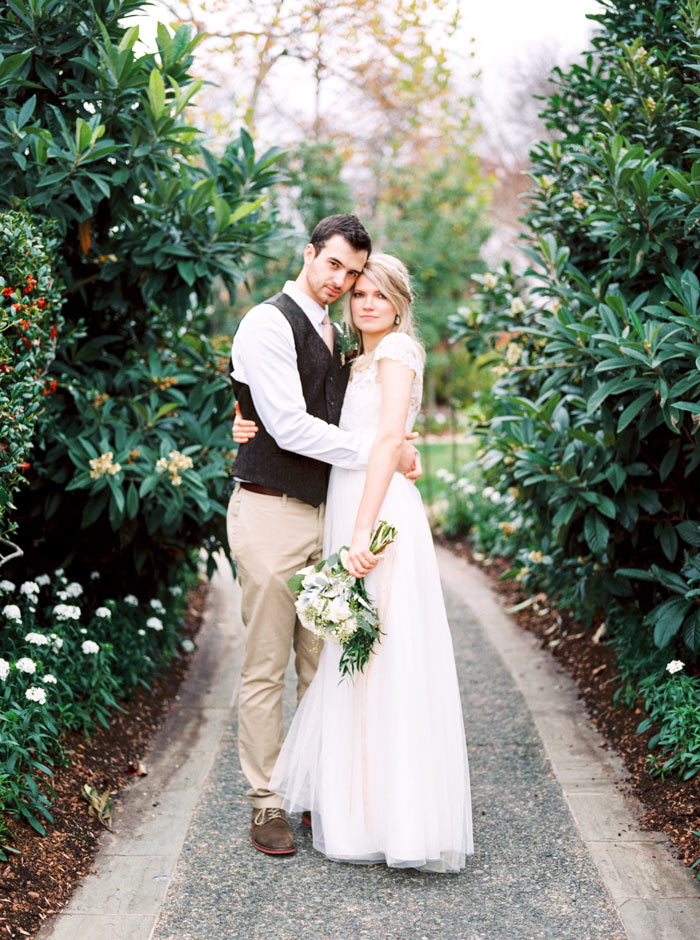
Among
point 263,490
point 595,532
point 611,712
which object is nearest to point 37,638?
point 263,490

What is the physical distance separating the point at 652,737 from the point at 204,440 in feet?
7.81

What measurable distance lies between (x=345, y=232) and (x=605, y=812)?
236 cm

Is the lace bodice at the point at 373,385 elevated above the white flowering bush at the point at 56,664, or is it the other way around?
the lace bodice at the point at 373,385

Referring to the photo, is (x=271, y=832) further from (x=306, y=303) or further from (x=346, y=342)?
(x=306, y=303)

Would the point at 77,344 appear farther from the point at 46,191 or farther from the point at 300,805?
the point at 300,805

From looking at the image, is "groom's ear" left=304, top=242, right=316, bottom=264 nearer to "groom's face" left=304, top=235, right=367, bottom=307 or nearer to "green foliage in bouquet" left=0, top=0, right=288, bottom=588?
"groom's face" left=304, top=235, right=367, bottom=307

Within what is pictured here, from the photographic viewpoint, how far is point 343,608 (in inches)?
115

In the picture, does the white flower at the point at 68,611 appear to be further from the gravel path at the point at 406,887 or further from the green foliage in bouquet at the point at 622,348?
the green foliage in bouquet at the point at 622,348

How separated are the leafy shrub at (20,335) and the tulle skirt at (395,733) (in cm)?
118

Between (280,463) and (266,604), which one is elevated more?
(280,463)

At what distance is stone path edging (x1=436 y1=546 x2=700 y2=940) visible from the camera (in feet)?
8.94

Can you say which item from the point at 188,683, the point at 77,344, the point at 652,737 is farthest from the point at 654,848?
the point at 77,344

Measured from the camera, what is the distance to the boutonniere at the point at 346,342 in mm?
3314

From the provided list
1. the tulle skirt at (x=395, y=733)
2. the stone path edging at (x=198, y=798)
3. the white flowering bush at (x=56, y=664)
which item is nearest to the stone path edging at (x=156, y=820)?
the stone path edging at (x=198, y=798)
